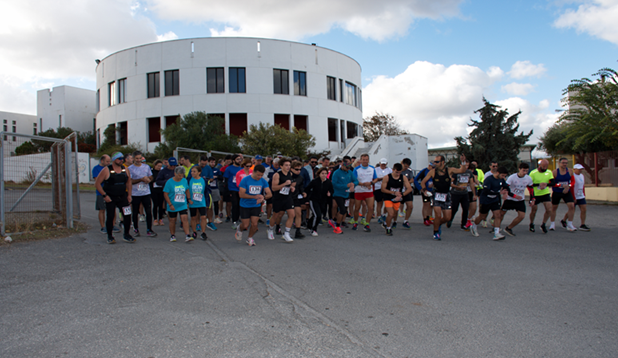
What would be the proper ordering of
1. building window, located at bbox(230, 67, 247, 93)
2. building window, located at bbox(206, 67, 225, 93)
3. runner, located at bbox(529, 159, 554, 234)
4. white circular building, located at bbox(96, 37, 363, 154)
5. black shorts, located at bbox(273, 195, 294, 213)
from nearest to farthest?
black shorts, located at bbox(273, 195, 294, 213) < runner, located at bbox(529, 159, 554, 234) < white circular building, located at bbox(96, 37, 363, 154) < building window, located at bbox(206, 67, 225, 93) < building window, located at bbox(230, 67, 247, 93)

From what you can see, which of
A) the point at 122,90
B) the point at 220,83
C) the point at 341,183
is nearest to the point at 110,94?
the point at 122,90

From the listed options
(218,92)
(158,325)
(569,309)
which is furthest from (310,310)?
(218,92)

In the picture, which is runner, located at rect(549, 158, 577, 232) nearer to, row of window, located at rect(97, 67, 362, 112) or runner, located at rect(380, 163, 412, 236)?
runner, located at rect(380, 163, 412, 236)

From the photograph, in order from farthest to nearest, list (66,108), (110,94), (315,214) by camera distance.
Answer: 1. (66,108)
2. (110,94)
3. (315,214)

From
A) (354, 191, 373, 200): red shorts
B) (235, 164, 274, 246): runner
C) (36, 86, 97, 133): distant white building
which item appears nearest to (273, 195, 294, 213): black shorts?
(235, 164, 274, 246): runner

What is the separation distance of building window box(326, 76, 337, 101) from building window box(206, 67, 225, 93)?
1019cm

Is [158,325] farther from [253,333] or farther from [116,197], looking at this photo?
[116,197]

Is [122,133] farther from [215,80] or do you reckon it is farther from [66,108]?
[66,108]

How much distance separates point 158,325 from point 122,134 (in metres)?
39.7

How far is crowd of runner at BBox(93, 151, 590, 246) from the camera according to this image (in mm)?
8297

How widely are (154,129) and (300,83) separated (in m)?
14.5

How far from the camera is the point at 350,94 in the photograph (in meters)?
42.1

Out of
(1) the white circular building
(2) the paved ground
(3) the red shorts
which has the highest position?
(1) the white circular building

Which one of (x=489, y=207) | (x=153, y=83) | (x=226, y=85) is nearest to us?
(x=489, y=207)
